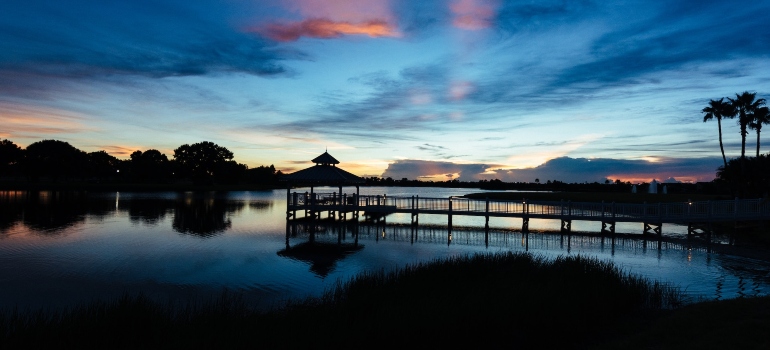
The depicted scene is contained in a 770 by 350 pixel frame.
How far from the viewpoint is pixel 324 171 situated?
3066cm

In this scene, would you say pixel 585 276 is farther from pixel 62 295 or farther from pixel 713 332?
pixel 62 295

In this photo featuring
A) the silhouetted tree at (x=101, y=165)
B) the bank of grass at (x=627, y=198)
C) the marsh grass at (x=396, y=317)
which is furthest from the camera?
the silhouetted tree at (x=101, y=165)

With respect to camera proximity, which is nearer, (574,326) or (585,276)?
(574,326)

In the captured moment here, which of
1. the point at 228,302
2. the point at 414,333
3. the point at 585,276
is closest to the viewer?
the point at 414,333

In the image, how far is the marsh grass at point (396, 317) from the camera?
6.52 m

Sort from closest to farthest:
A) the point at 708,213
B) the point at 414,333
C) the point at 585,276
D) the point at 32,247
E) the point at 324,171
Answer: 1. the point at 414,333
2. the point at 585,276
3. the point at 32,247
4. the point at 708,213
5. the point at 324,171

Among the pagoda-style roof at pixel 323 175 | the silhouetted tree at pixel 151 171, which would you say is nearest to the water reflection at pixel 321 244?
the pagoda-style roof at pixel 323 175

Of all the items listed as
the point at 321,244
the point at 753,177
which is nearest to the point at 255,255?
the point at 321,244

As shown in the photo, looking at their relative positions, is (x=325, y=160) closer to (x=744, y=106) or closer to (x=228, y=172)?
(x=744, y=106)

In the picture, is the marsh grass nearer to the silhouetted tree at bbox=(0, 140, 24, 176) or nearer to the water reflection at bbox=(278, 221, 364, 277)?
the water reflection at bbox=(278, 221, 364, 277)

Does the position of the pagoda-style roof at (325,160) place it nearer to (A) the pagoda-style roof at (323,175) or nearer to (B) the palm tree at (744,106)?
(A) the pagoda-style roof at (323,175)

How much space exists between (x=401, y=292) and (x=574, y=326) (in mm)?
3193

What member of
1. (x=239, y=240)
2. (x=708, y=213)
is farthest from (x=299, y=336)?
(x=708, y=213)

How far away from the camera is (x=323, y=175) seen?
30.1 metres
